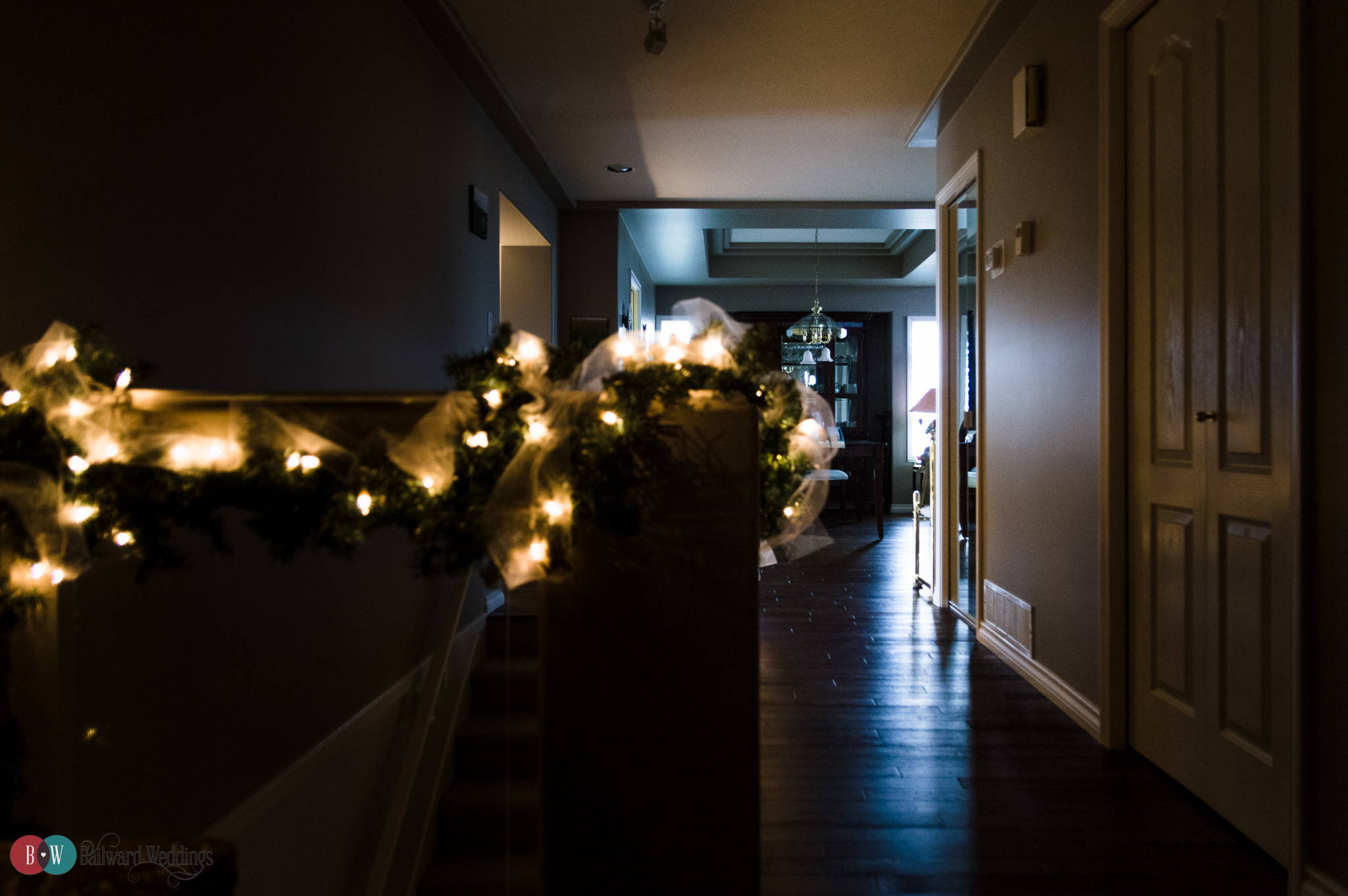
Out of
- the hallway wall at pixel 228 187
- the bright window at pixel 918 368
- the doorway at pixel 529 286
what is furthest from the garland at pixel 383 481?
the bright window at pixel 918 368

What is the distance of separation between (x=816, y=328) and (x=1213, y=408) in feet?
20.4

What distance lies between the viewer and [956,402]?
13.8 ft

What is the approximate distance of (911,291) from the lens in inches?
356

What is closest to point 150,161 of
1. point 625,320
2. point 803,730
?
point 803,730

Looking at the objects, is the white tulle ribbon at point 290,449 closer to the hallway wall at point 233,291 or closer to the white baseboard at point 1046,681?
the hallway wall at point 233,291

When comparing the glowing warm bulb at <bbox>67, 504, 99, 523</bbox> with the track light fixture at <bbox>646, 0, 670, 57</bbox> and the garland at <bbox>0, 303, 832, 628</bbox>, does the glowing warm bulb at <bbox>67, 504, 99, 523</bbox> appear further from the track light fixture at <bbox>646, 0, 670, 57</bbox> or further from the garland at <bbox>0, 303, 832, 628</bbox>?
the track light fixture at <bbox>646, 0, 670, 57</bbox>

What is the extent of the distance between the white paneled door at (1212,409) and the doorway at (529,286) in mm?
4066

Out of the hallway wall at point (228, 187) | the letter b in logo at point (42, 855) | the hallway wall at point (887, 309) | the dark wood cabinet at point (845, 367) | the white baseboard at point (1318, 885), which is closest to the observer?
the letter b in logo at point (42, 855)

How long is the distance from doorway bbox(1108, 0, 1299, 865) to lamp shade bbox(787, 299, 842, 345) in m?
5.66

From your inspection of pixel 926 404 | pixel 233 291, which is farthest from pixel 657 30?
pixel 926 404

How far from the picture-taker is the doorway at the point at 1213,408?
5.53ft

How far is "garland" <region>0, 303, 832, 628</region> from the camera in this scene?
82cm

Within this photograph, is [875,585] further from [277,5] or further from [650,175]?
[277,5]

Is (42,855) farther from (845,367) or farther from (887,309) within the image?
(887,309)
